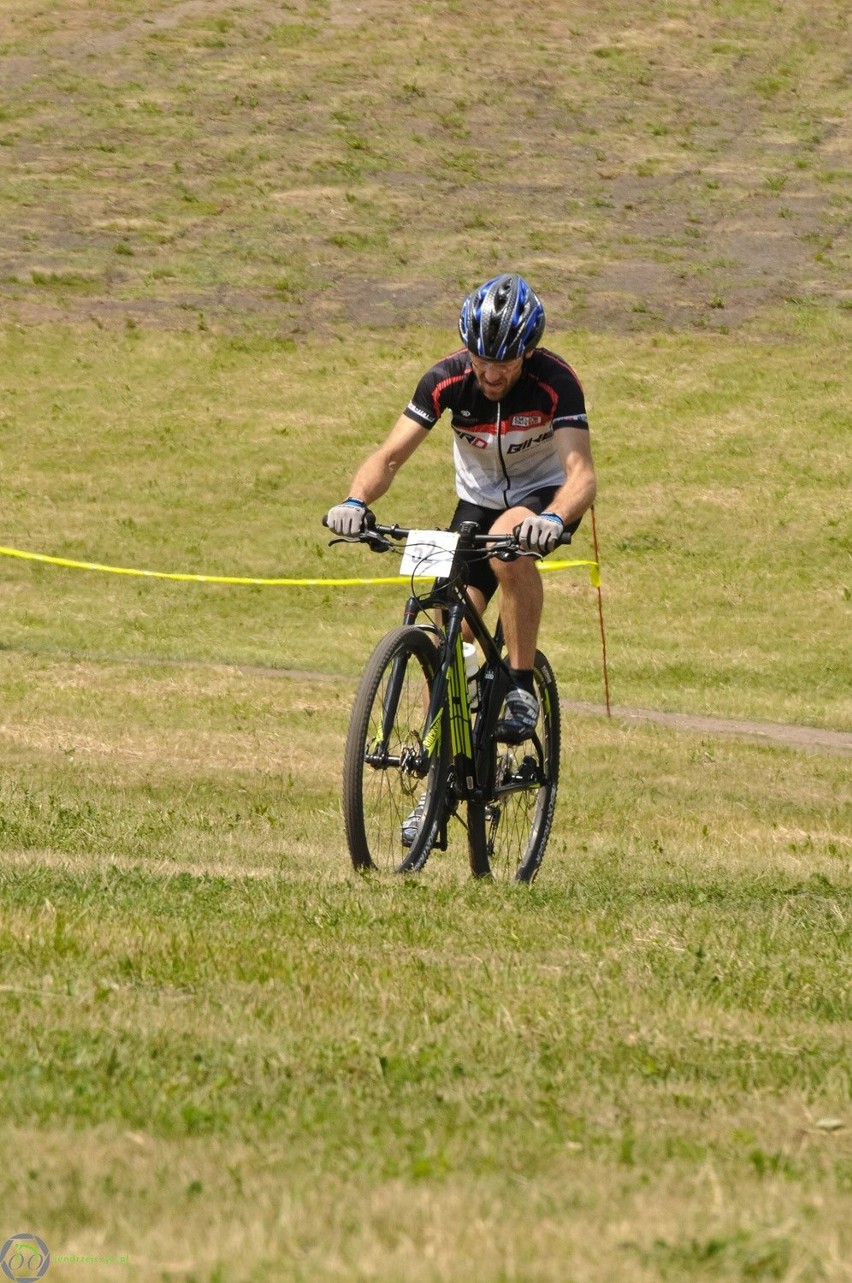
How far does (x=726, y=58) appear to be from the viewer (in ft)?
165

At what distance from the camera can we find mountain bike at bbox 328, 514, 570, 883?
25.5 ft

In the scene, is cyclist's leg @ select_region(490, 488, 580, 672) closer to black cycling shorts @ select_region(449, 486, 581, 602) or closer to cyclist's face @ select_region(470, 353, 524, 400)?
black cycling shorts @ select_region(449, 486, 581, 602)

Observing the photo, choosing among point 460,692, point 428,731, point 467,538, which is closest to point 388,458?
point 467,538

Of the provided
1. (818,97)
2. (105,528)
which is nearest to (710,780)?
(105,528)

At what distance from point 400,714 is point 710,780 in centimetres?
743

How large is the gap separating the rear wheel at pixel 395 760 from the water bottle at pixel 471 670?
30cm

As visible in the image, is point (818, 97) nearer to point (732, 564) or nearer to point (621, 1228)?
point (732, 564)

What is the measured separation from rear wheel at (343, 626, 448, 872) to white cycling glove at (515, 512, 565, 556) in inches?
23.5

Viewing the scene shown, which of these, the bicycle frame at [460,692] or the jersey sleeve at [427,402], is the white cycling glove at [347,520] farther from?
the jersey sleeve at [427,402]

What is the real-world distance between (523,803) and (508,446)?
72.0 inches

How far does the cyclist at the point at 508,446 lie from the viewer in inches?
318

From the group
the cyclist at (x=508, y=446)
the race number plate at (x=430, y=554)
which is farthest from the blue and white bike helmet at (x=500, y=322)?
the race number plate at (x=430, y=554)

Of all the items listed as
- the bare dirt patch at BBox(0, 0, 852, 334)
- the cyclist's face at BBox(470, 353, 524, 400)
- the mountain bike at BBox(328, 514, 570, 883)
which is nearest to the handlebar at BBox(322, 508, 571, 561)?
the mountain bike at BBox(328, 514, 570, 883)

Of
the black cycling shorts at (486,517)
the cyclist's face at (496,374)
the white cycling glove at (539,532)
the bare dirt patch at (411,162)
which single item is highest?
the cyclist's face at (496,374)
